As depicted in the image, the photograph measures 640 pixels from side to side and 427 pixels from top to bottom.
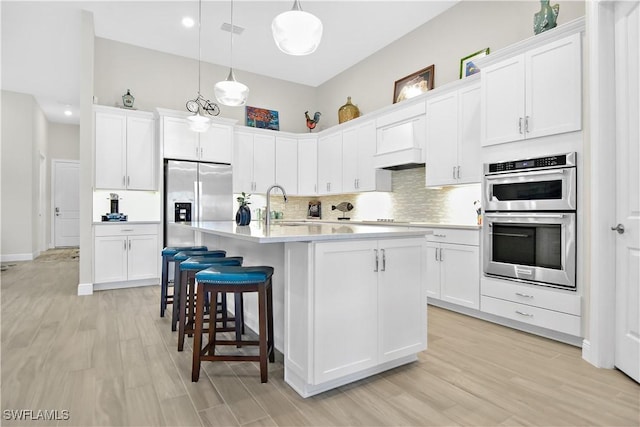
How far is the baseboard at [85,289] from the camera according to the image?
4371 mm

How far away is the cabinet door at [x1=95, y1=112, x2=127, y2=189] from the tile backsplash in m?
2.18

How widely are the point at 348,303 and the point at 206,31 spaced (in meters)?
4.57

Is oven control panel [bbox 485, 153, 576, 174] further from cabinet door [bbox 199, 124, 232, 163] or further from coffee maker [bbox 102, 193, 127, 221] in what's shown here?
coffee maker [bbox 102, 193, 127, 221]

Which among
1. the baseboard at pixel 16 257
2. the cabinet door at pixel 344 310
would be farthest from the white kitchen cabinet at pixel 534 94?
the baseboard at pixel 16 257

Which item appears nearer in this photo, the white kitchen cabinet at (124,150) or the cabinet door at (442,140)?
the cabinet door at (442,140)

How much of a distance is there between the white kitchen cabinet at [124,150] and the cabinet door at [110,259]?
2.46 feet

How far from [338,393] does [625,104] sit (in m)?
2.51

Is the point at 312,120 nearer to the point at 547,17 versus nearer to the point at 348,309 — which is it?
the point at 547,17

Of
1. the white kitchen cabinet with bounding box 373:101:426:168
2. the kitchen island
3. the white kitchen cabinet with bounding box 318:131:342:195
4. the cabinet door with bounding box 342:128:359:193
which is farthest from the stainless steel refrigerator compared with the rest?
the kitchen island

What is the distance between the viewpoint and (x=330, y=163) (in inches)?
242

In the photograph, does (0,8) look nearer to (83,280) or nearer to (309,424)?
(83,280)

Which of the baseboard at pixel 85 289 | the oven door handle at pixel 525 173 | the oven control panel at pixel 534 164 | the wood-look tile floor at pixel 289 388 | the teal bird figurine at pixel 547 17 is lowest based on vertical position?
the wood-look tile floor at pixel 289 388
